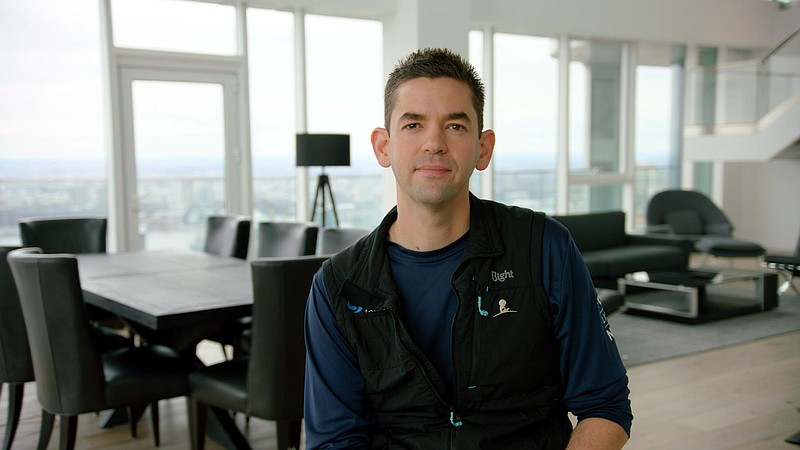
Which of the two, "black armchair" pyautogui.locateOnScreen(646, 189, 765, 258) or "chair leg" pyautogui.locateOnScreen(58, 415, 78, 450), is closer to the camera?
"chair leg" pyautogui.locateOnScreen(58, 415, 78, 450)

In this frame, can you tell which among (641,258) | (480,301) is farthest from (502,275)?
(641,258)

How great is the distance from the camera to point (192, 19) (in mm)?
6660

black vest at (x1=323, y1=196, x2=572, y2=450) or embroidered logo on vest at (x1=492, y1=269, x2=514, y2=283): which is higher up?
embroidered logo on vest at (x1=492, y1=269, x2=514, y2=283)

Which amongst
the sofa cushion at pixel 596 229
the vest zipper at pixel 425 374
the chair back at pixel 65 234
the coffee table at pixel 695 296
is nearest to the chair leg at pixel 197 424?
the vest zipper at pixel 425 374

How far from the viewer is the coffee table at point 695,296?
6.00 metres

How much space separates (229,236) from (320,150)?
54.4 inches

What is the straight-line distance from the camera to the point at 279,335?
274 centimetres

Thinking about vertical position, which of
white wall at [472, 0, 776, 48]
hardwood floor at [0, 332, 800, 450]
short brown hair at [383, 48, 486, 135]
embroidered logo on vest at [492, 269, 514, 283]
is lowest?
hardwood floor at [0, 332, 800, 450]

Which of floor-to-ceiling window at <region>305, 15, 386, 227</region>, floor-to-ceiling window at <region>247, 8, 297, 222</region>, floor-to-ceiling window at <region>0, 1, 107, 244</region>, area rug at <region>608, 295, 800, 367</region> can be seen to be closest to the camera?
area rug at <region>608, 295, 800, 367</region>

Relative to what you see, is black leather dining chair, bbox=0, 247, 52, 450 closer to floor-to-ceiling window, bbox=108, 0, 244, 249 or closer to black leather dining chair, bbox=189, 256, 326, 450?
black leather dining chair, bbox=189, 256, 326, 450

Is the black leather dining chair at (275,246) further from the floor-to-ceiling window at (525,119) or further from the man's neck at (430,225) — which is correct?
the floor-to-ceiling window at (525,119)

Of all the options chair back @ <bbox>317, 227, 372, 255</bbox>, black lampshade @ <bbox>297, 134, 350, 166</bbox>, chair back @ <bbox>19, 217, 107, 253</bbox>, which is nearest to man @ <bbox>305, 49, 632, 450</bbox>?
chair back @ <bbox>317, 227, 372, 255</bbox>

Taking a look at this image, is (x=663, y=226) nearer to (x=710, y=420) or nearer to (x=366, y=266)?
(x=710, y=420)

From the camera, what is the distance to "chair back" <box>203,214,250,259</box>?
4832 millimetres
